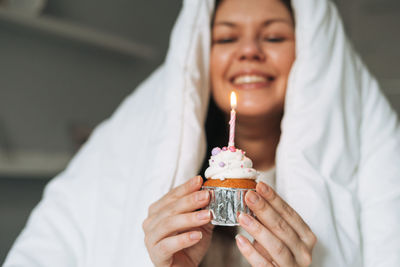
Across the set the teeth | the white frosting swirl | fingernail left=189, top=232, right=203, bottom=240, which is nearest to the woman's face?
the teeth

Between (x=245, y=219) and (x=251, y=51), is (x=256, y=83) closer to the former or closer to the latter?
(x=251, y=51)

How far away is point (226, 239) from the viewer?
1.20 meters

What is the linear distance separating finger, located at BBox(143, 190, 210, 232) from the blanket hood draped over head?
0.16 m

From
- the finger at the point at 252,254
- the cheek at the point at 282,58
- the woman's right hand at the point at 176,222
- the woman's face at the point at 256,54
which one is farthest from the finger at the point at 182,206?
the cheek at the point at 282,58

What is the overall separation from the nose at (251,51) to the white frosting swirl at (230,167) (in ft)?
1.59

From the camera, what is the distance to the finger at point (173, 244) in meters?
0.73

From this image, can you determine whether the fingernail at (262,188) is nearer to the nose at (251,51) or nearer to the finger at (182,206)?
the finger at (182,206)

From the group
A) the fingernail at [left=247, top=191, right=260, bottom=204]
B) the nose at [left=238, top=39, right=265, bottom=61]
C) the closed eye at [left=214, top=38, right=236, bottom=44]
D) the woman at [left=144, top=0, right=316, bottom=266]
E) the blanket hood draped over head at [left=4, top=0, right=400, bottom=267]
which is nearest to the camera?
the fingernail at [left=247, top=191, right=260, bottom=204]

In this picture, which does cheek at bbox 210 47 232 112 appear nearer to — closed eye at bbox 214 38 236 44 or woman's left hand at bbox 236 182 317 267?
closed eye at bbox 214 38 236 44

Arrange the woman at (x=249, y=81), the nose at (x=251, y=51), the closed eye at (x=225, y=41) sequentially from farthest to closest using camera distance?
the closed eye at (x=225, y=41) → the nose at (x=251, y=51) → the woman at (x=249, y=81)

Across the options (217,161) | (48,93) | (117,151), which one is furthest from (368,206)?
(48,93)

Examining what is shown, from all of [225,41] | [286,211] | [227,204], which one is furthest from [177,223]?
[225,41]

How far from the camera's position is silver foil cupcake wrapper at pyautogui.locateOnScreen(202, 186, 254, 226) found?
0.72 meters

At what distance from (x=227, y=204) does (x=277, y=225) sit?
0.11 m
